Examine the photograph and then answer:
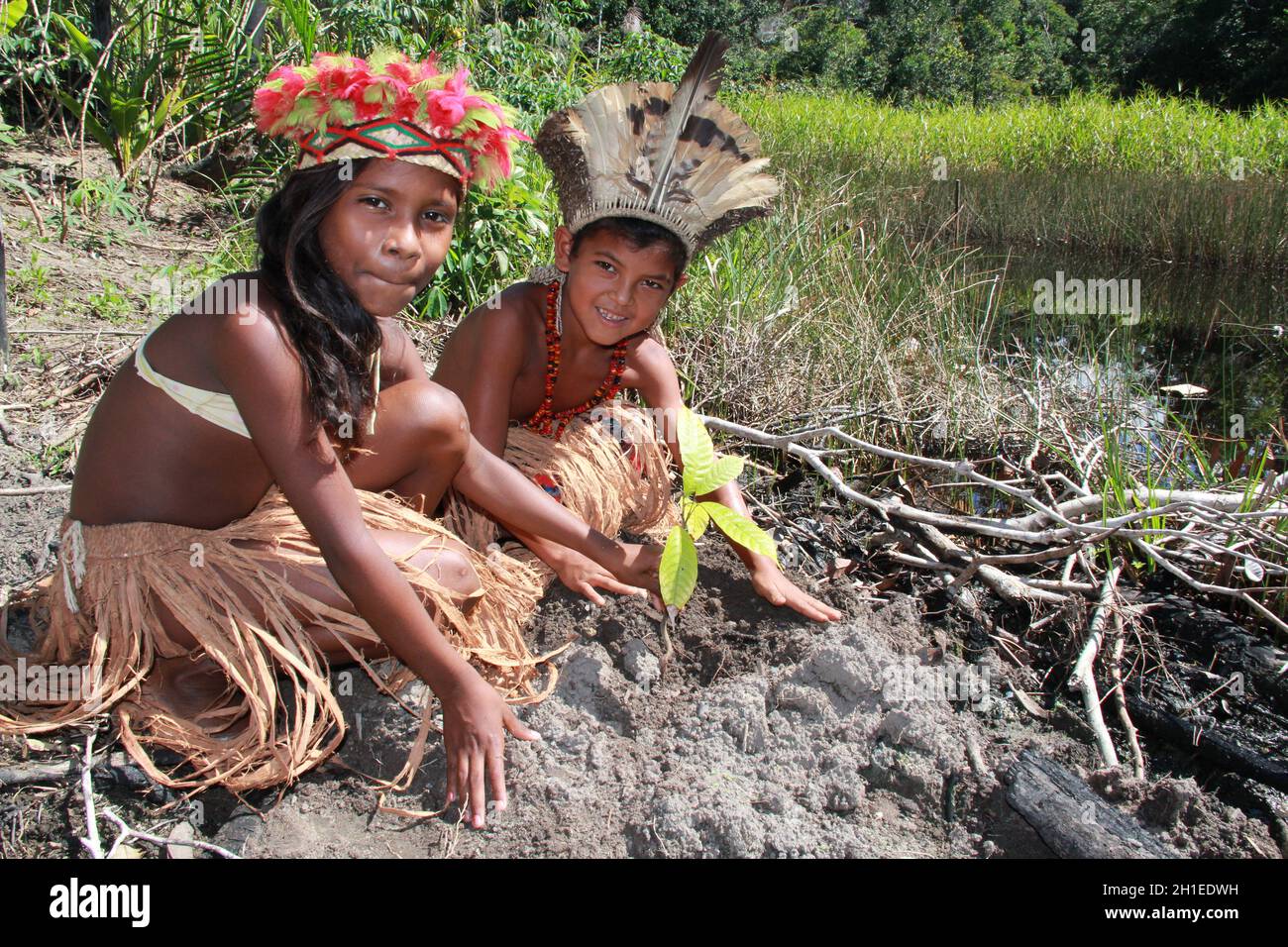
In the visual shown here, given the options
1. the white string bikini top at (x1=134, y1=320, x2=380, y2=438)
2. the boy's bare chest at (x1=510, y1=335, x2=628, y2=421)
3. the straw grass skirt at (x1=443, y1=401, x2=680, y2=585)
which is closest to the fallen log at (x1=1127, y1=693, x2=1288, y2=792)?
the straw grass skirt at (x1=443, y1=401, x2=680, y2=585)

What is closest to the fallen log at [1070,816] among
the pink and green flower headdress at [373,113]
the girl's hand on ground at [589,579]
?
the girl's hand on ground at [589,579]

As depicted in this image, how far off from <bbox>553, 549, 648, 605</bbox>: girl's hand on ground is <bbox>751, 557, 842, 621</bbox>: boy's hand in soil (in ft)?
0.86

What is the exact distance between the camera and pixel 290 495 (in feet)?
5.31

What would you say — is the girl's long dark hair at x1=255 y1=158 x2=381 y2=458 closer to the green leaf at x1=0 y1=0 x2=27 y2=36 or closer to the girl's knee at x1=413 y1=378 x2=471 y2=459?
the girl's knee at x1=413 y1=378 x2=471 y2=459

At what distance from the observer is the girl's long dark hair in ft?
5.37

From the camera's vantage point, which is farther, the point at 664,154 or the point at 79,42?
the point at 79,42

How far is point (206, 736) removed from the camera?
1768 millimetres

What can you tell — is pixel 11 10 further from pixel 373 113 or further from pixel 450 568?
pixel 450 568

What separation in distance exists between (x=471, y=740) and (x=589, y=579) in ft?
1.92

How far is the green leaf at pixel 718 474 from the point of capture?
2.03 m

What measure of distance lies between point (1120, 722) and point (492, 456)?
1.41 metres

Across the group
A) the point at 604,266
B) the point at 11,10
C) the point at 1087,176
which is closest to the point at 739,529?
the point at 604,266
